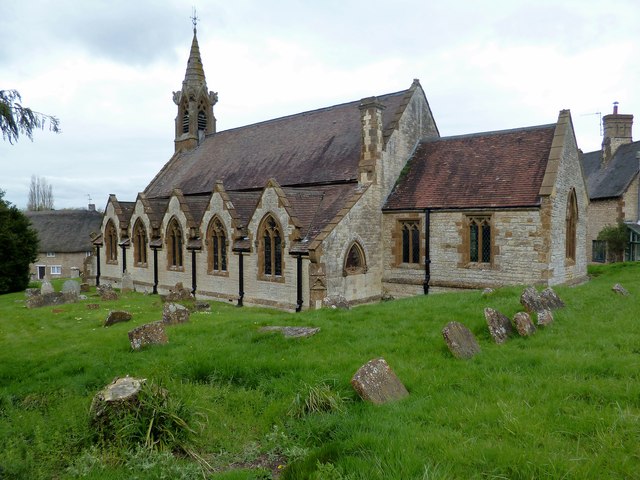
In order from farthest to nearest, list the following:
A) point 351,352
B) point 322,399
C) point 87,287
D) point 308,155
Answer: point 87,287, point 308,155, point 351,352, point 322,399

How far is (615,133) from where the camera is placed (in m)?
38.1

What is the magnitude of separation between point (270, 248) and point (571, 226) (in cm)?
1334

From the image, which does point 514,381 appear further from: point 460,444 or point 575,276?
point 575,276

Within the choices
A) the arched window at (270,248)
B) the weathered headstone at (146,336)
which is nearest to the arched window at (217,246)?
the arched window at (270,248)

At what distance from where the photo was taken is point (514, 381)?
22.6 ft

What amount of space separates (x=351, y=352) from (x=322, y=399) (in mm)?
2305

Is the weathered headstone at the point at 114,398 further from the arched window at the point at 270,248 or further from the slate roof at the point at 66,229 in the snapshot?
the slate roof at the point at 66,229

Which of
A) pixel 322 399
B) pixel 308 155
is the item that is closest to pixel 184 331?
pixel 322 399

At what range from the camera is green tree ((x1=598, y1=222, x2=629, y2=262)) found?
3101cm

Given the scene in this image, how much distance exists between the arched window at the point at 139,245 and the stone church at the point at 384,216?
2.16 meters

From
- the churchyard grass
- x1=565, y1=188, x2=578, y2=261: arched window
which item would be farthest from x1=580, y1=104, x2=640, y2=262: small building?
the churchyard grass

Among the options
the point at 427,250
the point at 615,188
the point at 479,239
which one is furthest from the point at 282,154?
the point at 615,188

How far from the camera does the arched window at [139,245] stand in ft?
90.1

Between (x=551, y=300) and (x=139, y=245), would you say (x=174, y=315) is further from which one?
(x=139, y=245)
